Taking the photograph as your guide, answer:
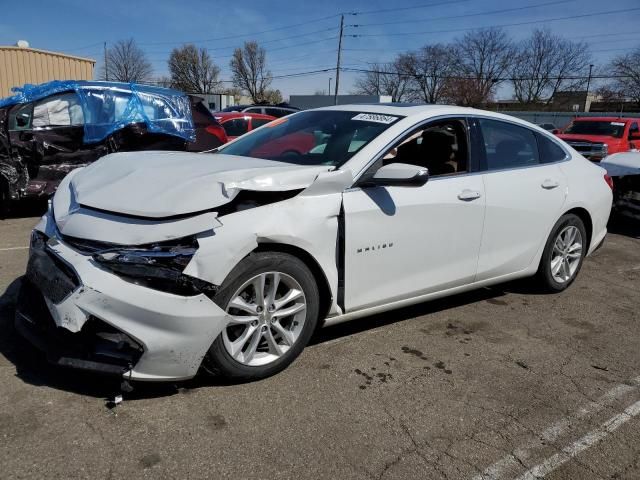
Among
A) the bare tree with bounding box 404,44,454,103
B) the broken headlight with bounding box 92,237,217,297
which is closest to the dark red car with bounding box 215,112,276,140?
the broken headlight with bounding box 92,237,217,297

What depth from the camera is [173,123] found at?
27.5 ft

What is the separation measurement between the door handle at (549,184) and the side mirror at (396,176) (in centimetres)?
161

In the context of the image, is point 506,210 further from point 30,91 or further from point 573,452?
point 30,91

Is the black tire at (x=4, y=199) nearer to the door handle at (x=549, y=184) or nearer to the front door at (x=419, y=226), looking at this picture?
the front door at (x=419, y=226)

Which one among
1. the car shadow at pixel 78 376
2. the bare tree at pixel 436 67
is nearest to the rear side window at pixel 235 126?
the car shadow at pixel 78 376

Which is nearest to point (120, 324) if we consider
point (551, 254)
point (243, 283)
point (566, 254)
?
point (243, 283)

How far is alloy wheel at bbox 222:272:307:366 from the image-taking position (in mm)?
2898

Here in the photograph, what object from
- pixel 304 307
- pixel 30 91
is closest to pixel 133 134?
pixel 30 91

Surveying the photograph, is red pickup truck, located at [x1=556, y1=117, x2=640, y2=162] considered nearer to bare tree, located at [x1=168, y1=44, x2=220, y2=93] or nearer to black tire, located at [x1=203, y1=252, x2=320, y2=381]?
black tire, located at [x1=203, y1=252, x2=320, y2=381]

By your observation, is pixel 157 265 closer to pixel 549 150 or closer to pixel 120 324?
pixel 120 324

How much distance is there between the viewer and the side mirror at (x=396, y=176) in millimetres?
3303

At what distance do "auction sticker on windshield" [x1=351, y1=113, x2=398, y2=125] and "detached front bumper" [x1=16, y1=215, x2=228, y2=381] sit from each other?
184 cm

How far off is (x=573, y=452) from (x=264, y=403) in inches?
61.1

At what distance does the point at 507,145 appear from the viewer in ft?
14.2
